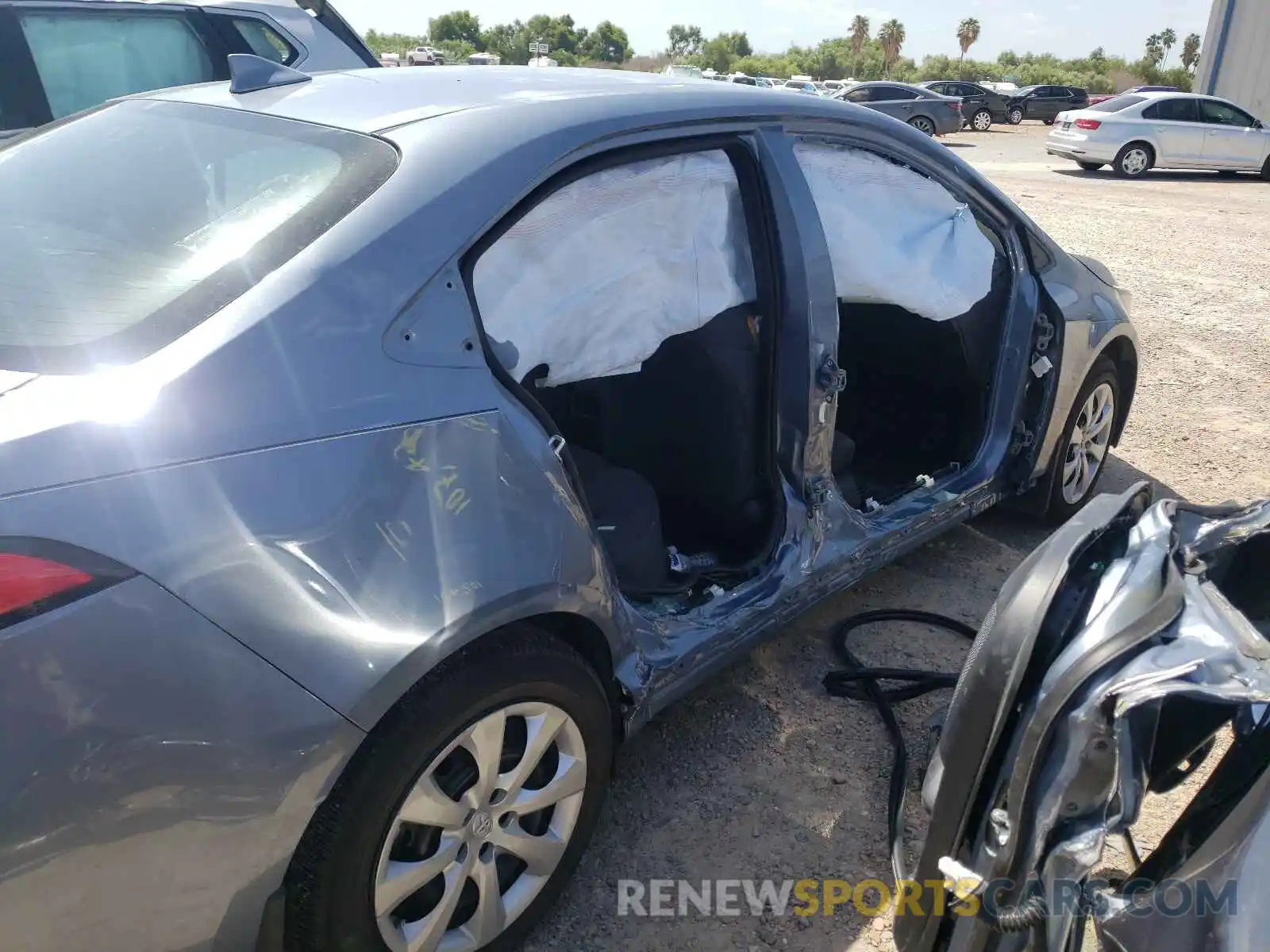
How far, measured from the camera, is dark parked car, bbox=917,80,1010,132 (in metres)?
27.4

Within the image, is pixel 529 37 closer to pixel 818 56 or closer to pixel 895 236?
pixel 818 56

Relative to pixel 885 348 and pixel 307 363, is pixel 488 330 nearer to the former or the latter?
pixel 307 363

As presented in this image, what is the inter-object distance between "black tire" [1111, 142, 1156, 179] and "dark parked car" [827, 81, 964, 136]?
213 inches

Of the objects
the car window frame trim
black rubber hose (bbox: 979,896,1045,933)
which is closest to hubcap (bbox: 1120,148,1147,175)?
the car window frame trim

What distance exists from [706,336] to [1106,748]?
5.14ft

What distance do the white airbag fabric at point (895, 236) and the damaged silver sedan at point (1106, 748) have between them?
4.29 ft

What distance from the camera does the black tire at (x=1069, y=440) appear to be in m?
3.76

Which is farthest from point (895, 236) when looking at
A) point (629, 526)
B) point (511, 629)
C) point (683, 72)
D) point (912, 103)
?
point (912, 103)

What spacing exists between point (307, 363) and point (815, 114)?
68.5 inches

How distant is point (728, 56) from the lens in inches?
2830

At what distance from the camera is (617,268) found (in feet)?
7.72

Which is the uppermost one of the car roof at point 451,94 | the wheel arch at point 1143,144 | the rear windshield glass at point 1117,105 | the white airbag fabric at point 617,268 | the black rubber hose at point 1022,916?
the car roof at point 451,94

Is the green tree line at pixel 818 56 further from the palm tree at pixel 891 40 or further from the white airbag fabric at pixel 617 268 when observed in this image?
the white airbag fabric at pixel 617 268

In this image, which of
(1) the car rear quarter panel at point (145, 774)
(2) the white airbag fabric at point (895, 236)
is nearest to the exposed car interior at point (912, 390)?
(2) the white airbag fabric at point (895, 236)
